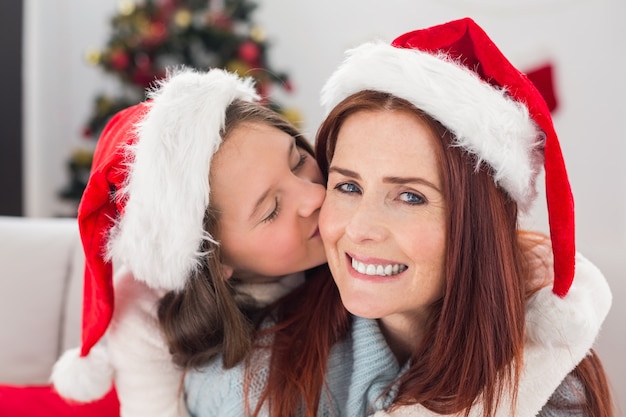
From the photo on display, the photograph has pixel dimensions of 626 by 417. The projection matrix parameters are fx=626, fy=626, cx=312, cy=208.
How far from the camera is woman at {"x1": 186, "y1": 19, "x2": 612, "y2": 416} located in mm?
1048

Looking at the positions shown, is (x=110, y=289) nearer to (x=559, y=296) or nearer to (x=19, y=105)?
(x=559, y=296)

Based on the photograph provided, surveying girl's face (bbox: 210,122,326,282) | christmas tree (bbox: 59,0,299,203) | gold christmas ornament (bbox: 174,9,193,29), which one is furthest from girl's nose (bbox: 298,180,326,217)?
gold christmas ornament (bbox: 174,9,193,29)

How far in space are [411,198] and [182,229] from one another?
443 mm

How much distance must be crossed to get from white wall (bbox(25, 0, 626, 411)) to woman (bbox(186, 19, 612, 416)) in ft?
3.74

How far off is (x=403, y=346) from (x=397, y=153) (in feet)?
1.59

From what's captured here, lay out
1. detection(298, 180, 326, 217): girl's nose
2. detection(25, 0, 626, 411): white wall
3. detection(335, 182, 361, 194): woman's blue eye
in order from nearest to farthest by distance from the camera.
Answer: detection(335, 182, 361, 194): woman's blue eye → detection(298, 180, 326, 217): girl's nose → detection(25, 0, 626, 411): white wall

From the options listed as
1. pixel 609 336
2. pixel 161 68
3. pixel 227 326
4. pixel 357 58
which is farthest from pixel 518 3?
pixel 227 326

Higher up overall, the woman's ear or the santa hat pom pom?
the woman's ear

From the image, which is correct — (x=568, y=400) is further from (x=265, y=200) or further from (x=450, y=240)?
(x=265, y=200)

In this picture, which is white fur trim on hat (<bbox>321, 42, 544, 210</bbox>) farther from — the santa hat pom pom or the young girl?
the santa hat pom pom

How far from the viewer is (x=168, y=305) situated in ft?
4.56

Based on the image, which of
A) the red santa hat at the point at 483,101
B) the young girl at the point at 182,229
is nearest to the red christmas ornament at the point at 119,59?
the young girl at the point at 182,229

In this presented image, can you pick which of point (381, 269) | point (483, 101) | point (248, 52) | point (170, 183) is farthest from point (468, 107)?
point (248, 52)

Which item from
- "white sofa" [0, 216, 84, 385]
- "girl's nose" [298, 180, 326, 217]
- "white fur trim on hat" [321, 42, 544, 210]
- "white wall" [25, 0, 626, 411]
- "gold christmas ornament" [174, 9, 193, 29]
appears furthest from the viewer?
"white wall" [25, 0, 626, 411]
